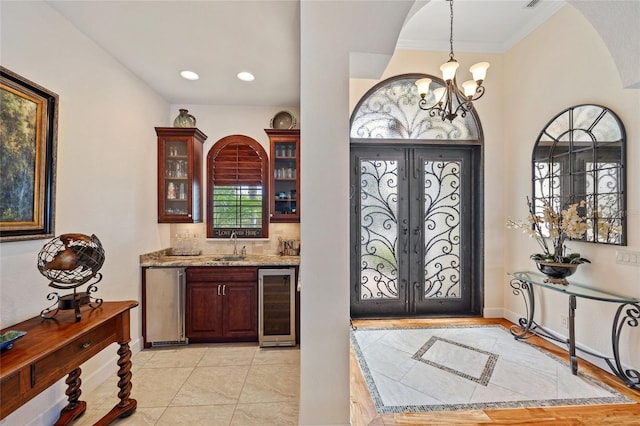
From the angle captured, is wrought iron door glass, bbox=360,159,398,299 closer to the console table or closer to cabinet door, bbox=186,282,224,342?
the console table

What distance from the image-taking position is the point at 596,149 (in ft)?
8.39

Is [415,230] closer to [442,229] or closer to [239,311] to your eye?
[442,229]

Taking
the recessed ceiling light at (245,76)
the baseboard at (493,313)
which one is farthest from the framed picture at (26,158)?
the baseboard at (493,313)

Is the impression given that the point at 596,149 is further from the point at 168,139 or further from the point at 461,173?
the point at 168,139

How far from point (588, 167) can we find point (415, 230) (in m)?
1.82

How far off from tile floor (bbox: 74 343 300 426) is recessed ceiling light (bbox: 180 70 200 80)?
2922 millimetres

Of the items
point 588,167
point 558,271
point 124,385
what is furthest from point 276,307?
point 588,167

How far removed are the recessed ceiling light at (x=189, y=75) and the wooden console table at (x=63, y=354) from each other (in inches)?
89.8

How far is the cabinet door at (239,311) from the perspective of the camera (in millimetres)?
3105

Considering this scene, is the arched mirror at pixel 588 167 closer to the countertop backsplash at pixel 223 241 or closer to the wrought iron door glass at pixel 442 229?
the wrought iron door glass at pixel 442 229

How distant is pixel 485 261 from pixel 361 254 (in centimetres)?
165

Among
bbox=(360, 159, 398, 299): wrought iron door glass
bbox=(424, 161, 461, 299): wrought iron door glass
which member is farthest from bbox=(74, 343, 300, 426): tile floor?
bbox=(424, 161, 461, 299): wrought iron door glass

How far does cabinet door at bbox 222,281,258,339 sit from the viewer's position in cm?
311

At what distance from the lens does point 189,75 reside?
2.92 m
